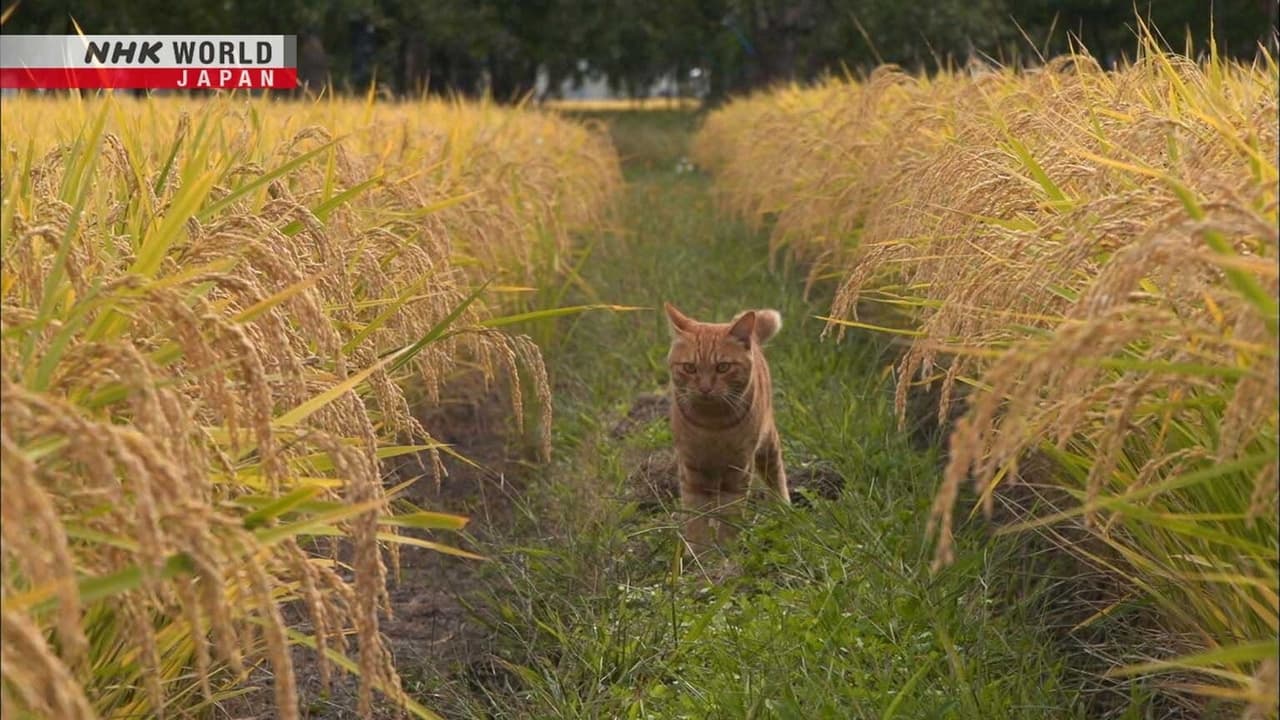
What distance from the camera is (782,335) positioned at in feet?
22.5

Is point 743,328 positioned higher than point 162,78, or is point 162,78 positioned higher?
point 162,78

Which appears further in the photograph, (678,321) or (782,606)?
(678,321)

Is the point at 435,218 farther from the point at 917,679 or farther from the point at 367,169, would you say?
the point at 917,679

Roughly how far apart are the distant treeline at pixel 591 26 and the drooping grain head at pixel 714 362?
19.8 meters

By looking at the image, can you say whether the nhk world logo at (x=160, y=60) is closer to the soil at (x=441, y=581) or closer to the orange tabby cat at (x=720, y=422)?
the soil at (x=441, y=581)

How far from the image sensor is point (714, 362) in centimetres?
438

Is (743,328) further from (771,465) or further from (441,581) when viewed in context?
(441,581)

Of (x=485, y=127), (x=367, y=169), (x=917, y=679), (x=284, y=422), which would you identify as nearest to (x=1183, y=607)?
(x=917, y=679)

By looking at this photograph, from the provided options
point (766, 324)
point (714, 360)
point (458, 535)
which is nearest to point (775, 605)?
point (714, 360)

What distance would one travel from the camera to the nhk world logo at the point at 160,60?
4488 millimetres

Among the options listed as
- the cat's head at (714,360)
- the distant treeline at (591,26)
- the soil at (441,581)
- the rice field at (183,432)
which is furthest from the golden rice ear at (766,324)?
the distant treeline at (591,26)

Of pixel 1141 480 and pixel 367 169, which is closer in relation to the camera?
pixel 1141 480

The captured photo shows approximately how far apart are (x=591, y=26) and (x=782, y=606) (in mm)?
28741

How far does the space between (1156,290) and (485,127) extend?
6633 mm
